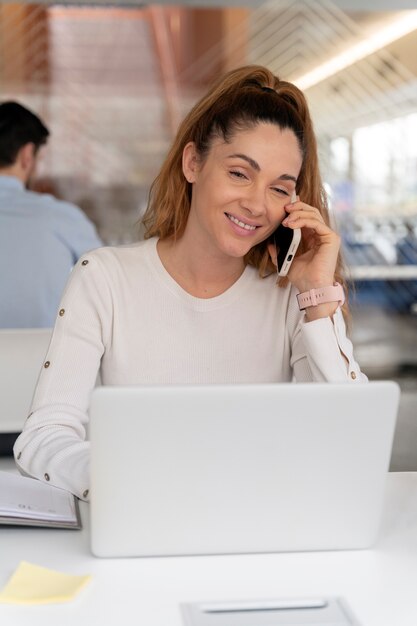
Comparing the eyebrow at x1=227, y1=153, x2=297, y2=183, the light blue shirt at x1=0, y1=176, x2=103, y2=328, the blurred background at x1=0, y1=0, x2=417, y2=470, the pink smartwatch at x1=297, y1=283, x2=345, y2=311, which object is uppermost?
the blurred background at x1=0, y1=0, x2=417, y2=470

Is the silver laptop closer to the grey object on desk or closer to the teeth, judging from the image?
the grey object on desk

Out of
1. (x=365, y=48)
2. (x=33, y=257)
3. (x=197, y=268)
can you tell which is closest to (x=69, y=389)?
(x=197, y=268)

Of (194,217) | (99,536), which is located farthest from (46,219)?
(99,536)

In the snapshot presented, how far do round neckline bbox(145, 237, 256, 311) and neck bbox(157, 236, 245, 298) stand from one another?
0.01m

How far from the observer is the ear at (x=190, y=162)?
219 centimetres

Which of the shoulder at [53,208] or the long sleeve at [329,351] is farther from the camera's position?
the shoulder at [53,208]

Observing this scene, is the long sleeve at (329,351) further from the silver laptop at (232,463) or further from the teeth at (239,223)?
the silver laptop at (232,463)

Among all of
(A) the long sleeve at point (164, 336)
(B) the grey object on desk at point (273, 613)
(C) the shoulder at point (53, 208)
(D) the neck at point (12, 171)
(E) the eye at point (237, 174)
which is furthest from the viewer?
(D) the neck at point (12, 171)

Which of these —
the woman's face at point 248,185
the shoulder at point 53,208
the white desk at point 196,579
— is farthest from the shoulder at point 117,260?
the shoulder at point 53,208

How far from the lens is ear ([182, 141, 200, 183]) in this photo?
7.19ft

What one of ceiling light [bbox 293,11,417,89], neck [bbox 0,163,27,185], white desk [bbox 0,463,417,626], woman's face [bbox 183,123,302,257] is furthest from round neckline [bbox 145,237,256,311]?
ceiling light [bbox 293,11,417,89]

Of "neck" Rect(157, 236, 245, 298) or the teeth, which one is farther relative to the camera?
"neck" Rect(157, 236, 245, 298)

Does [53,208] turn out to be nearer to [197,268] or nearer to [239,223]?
[197,268]

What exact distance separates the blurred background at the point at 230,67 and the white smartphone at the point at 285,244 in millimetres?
5361
